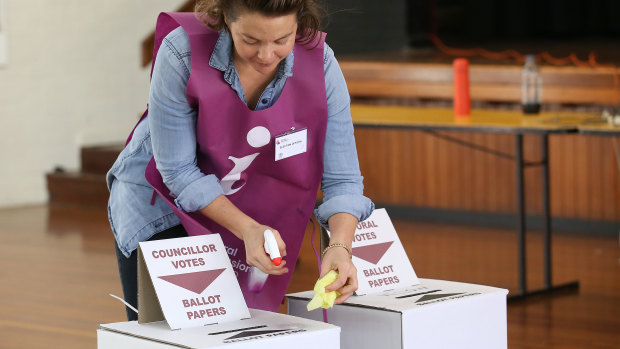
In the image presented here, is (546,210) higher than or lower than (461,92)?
lower

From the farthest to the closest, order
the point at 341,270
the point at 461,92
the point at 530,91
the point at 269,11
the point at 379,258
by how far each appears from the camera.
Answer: the point at 530,91 → the point at 461,92 → the point at 379,258 → the point at 341,270 → the point at 269,11

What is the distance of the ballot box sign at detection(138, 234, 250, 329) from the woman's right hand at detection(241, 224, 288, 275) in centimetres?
12

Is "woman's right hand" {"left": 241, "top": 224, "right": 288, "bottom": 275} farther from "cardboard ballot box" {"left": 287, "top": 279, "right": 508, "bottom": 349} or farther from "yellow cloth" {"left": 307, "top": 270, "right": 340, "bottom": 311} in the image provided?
"cardboard ballot box" {"left": 287, "top": 279, "right": 508, "bottom": 349}

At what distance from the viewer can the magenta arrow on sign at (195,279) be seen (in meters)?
1.91

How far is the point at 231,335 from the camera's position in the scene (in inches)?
71.0

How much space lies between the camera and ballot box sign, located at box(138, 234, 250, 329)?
1887 mm

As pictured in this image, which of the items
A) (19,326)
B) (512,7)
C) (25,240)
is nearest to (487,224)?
(25,240)

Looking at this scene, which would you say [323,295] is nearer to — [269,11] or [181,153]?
[181,153]

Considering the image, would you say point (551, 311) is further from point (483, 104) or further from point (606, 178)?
point (483, 104)

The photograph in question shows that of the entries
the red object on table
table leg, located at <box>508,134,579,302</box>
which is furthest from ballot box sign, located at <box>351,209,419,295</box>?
the red object on table

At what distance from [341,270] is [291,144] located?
259 millimetres

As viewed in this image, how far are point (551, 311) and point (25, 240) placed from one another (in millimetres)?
2832

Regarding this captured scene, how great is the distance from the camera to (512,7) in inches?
Result: 345

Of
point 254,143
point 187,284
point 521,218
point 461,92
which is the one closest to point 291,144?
point 254,143
